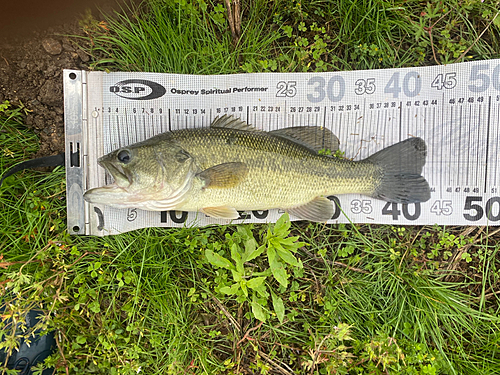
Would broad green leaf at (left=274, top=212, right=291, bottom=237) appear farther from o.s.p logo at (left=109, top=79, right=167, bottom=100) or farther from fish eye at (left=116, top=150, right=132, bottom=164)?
o.s.p logo at (left=109, top=79, right=167, bottom=100)

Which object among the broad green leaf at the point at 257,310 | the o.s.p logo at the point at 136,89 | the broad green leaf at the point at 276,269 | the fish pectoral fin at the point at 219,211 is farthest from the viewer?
the o.s.p logo at the point at 136,89

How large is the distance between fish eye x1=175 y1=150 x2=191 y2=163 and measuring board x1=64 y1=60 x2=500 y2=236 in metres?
0.53

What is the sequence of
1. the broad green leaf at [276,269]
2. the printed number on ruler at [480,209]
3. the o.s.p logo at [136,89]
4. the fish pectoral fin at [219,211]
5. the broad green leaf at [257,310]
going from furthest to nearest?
the o.s.p logo at [136,89], the printed number on ruler at [480,209], the fish pectoral fin at [219,211], the broad green leaf at [257,310], the broad green leaf at [276,269]

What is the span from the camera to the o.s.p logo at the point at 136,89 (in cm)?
307

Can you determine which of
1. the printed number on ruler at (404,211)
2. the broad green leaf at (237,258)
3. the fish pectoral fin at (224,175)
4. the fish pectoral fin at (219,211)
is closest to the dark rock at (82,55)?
the fish pectoral fin at (224,175)

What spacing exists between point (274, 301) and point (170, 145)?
1.63 m

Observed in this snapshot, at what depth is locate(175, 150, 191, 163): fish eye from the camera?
2656 millimetres

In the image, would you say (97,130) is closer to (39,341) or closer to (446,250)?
(39,341)

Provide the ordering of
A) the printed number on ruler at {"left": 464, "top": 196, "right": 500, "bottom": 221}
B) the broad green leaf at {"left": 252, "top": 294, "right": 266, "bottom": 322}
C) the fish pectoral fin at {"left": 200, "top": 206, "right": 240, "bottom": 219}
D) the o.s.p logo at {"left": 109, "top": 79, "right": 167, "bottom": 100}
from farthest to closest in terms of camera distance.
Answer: the o.s.p logo at {"left": 109, "top": 79, "right": 167, "bottom": 100} → the printed number on ruler at {"left": 464, "top": 196, "right": 500, "bottom": 221} → the fish pectoral fin at {"left": 200, "top": 206, "right": 240, "bottom": 219} → the broad green leaf at {"left": 252, "top": 294, "right": 266, "bottom": 322}

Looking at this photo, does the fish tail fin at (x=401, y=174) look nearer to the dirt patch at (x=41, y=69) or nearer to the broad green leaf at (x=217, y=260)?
the broad green leaf at (x=217, y=260)

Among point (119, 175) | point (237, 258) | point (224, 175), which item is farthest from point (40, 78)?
point (237, 258)

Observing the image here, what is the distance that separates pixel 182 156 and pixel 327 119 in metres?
1.44

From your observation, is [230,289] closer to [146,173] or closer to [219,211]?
[219,211]

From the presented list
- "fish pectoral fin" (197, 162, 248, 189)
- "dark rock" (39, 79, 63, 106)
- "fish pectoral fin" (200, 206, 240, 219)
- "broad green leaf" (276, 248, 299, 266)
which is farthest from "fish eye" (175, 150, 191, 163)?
"dark rock" (39, 79, 63, 106)
